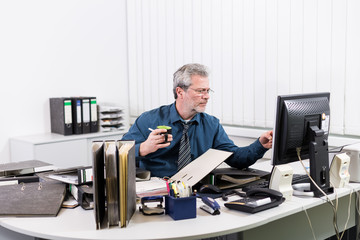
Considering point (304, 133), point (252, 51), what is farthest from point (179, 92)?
point (252, 51)

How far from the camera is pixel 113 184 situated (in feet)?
5.54

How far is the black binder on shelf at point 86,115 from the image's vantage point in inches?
159

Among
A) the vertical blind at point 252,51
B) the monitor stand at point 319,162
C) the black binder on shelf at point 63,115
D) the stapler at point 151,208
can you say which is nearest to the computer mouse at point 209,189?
the stapler at point 151,208

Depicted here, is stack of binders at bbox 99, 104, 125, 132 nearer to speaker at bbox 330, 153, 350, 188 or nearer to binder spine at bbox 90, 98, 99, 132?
binder spine at bbox 90, 98, 99, 132

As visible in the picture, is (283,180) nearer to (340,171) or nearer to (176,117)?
(340,171)

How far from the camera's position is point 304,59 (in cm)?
312

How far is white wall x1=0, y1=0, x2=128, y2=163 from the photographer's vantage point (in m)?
3.89

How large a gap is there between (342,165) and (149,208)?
39.3 inches

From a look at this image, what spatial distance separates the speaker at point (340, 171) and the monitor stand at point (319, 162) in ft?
0.37

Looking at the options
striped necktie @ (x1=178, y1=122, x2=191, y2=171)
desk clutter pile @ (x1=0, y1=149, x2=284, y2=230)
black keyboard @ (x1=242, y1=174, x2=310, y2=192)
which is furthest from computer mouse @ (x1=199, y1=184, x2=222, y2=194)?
striped necktie @ (x1=178, y1=122, x2=191, y2=171)

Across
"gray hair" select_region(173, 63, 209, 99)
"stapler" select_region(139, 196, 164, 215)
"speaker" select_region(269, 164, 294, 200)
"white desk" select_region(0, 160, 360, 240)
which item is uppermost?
"gray hair" select_region(173, 63, 209, 99)

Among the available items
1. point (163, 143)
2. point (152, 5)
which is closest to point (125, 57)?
point (152, 5)

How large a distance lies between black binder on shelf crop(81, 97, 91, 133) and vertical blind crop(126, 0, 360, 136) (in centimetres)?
58

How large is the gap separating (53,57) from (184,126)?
197cm
